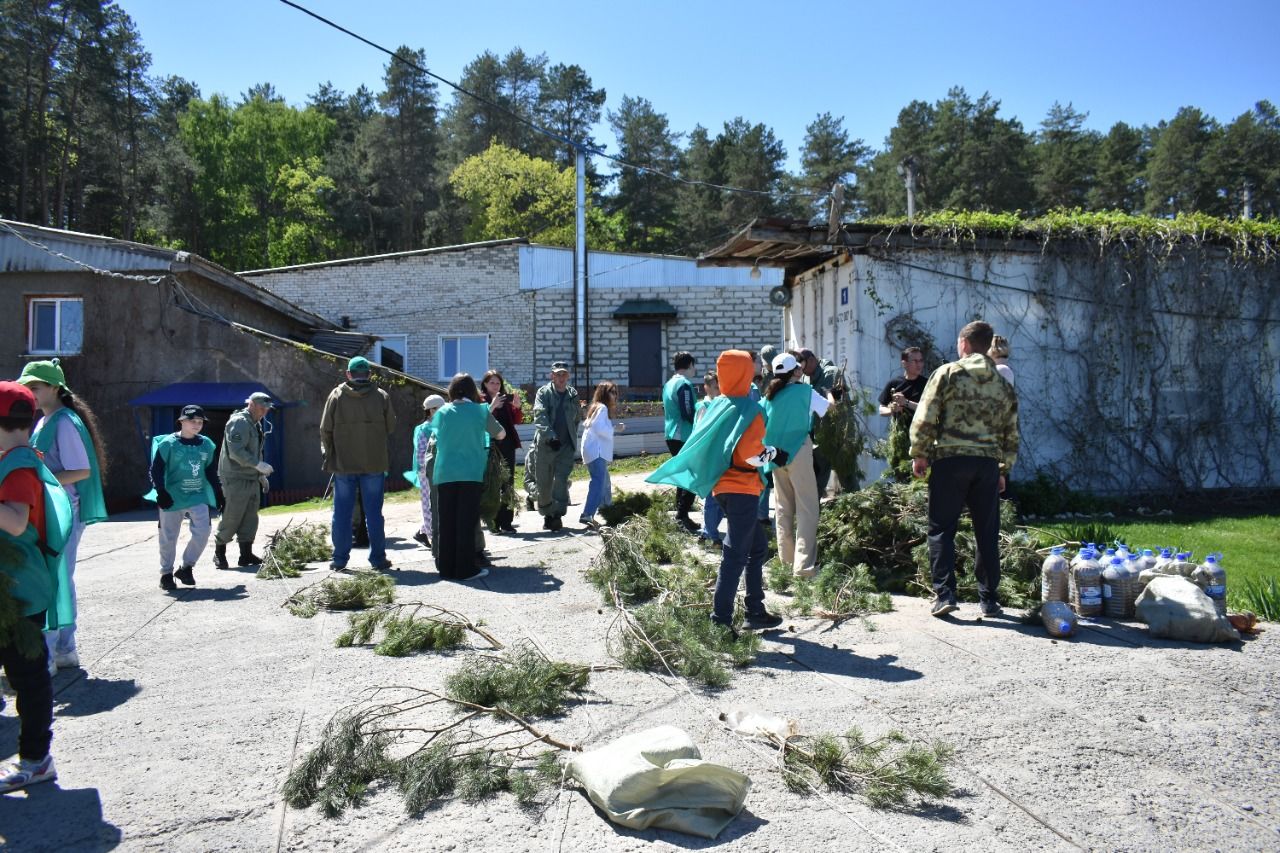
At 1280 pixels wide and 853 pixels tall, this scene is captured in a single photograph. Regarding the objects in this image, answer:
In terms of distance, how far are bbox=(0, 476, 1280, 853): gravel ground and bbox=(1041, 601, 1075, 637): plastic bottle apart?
9cm

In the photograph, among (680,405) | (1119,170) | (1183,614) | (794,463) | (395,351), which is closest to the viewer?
(1183,614)

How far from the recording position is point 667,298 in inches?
1184

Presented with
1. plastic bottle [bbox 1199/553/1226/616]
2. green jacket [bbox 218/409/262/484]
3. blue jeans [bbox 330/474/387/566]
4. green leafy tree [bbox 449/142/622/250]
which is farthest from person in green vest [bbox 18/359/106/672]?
green leafy tree [bbox 449/142/622/250]

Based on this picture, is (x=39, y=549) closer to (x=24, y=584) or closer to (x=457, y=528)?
(x=24, y=584)

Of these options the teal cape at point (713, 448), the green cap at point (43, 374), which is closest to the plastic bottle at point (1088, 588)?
the teal cape at point (713, 448)

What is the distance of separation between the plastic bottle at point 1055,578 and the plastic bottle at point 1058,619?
31cm

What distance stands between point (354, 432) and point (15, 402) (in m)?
4.52

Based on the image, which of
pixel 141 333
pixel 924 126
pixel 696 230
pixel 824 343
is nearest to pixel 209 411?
pixel 141 333

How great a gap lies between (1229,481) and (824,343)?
5.60 metres

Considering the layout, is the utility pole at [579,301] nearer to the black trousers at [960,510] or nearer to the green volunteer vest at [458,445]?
the green volunteer vest at [458,445]

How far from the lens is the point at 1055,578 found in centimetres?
630

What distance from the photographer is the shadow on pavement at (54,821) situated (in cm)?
340

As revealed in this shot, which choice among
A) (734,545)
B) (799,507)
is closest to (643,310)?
(799,507)

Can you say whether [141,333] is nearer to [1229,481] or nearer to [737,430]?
[737,430]
